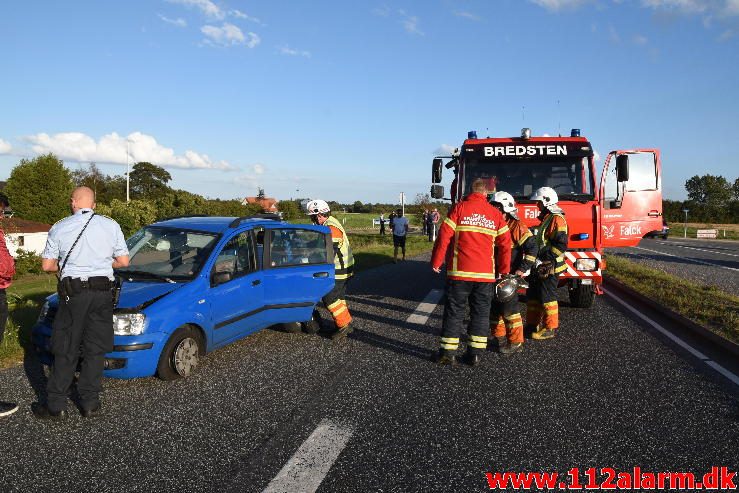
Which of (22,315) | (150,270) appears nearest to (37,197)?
(22,315)

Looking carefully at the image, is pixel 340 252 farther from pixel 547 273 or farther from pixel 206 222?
pixel 547 273

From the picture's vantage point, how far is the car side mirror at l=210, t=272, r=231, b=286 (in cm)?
569

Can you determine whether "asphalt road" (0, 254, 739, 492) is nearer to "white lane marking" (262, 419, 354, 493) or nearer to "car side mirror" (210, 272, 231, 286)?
"white lane marking" (262, 419, 354, 493)

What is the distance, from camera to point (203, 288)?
5.59m

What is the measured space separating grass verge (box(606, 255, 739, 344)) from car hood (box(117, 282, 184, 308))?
6510 millimetres

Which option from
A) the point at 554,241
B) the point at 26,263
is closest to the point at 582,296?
the point at 554,241

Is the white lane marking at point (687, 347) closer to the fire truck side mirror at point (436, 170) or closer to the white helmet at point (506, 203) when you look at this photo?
the white helmet at point (506, 203)

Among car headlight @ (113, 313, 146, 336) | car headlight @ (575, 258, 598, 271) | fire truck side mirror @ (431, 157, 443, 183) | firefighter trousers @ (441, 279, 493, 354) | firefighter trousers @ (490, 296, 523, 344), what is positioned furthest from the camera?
fire truck side mirror @ (431, 157, 443, 183)

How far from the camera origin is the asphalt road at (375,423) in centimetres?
349

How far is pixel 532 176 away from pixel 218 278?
584cm

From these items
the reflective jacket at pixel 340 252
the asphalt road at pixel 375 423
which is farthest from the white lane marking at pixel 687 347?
the reflective jacket at pixel 340 252

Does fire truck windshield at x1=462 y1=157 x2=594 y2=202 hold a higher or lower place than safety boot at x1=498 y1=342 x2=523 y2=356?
higher

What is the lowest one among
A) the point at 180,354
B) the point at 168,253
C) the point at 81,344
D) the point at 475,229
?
the point at 180,354

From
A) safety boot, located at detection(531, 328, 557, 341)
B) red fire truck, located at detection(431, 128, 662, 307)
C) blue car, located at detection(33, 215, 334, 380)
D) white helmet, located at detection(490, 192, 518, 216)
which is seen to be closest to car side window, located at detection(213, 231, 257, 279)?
blue car, located at detection(33, 215, 334, 380)
